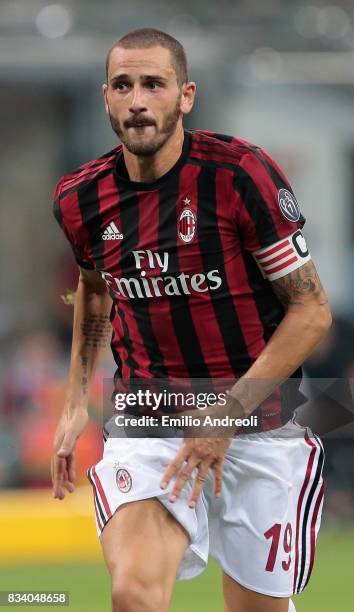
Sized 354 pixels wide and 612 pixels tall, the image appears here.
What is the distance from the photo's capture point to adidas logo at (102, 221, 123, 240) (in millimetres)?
4031

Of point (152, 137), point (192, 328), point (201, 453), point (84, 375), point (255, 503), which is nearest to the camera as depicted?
point (201, 453)

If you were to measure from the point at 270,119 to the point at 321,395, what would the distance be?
5.77 m

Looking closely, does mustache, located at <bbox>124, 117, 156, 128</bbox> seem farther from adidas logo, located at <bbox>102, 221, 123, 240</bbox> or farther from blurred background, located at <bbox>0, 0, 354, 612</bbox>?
blurred background, located at <bbox>0, 0, 354, 612</bbox>

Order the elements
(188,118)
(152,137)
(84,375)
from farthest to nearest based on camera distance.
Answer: (188,118) → (84,375) → (152,137)

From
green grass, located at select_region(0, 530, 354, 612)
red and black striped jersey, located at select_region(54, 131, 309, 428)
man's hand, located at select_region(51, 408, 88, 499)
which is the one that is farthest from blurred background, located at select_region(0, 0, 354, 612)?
red and black striped jersey, located at select_region(54, 131, 309, 428)

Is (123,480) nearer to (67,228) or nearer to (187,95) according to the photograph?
(67,228)

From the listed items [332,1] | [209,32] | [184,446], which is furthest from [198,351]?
[332,1]

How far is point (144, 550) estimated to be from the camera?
3.67 metres

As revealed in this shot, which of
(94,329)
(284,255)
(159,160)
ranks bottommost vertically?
(94,329)

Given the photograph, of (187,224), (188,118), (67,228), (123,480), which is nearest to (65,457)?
(123,480)

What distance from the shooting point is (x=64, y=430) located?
4.25 m

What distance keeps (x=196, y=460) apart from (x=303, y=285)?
2.24 ft

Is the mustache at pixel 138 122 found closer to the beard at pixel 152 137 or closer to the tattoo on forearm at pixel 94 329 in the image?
the beard at pixel 152 137

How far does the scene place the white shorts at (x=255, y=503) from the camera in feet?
13.0
